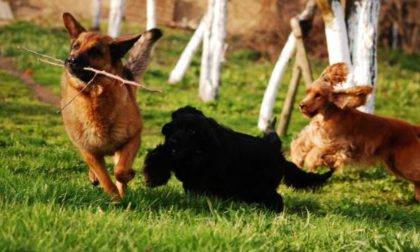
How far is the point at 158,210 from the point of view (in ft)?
17.6

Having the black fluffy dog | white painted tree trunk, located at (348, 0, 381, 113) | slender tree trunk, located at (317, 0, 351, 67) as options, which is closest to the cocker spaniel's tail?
the black fluffy dog

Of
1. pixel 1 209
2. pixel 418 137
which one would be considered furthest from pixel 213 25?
pixel 1 209

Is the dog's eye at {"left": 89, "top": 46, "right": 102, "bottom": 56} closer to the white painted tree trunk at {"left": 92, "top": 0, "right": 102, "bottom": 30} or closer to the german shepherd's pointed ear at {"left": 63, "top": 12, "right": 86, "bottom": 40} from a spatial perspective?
the german shepherd's pointed ear at {"left": 63, "top": 12, "right": 86, "bottom": 40}

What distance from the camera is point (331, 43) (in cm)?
963

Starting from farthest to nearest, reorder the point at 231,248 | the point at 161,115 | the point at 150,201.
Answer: the point at 161,115 < the point at 150,201 < the point at 231,248

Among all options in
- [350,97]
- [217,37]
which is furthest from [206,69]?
[350,97]

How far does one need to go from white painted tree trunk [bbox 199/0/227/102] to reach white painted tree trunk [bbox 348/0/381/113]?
6.56 metres

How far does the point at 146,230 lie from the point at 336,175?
213 inches

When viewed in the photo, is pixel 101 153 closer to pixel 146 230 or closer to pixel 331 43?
pixel 146 230

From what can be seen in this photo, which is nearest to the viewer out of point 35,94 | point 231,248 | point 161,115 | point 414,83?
point 231,248

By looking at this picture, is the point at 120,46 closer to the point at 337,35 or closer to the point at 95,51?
the point at 95,51

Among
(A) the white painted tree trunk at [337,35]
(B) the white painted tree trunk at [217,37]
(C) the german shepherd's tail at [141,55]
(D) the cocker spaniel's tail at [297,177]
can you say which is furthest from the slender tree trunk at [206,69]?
(D) the cocker spaniel's tail at [297,177]

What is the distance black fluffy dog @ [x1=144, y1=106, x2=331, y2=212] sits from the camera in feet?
19.7

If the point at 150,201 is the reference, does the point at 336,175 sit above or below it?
below
